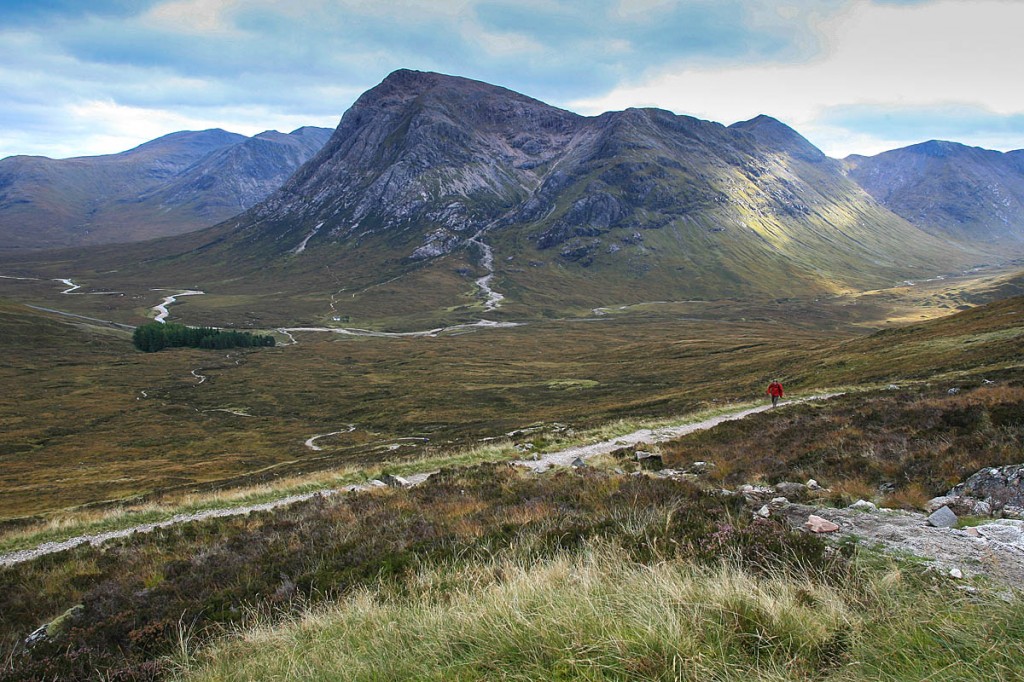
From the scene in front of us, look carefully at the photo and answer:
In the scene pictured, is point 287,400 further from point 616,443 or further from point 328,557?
point 328,557

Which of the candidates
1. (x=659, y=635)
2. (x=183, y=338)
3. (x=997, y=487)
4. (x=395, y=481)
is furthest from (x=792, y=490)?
(x=183, y=338)

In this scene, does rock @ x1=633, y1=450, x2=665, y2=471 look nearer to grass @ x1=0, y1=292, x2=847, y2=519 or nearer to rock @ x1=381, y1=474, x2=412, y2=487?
rock @ x1=381, y1=474, x2=412, y2=487

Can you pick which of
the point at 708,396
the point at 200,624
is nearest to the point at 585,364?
the point at 708,396

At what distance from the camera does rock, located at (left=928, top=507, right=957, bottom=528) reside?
25.8 feet

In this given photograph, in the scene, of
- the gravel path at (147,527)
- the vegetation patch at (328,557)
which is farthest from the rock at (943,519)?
the gravel path at (147,527)

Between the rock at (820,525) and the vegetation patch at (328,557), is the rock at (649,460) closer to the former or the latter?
the vegetation patch at (328,557)

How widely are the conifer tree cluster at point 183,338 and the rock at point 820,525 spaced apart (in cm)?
16506

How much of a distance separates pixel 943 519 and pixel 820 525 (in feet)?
6.95

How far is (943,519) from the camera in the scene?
7.98 meters

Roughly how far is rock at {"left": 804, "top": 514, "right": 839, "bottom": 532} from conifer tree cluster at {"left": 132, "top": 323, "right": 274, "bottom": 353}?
16506 cm

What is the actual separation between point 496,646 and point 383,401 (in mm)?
79667

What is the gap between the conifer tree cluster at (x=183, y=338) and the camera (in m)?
147

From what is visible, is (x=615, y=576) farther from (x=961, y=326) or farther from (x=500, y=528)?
(x=961, y=326)

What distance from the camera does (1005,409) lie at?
13.7m
